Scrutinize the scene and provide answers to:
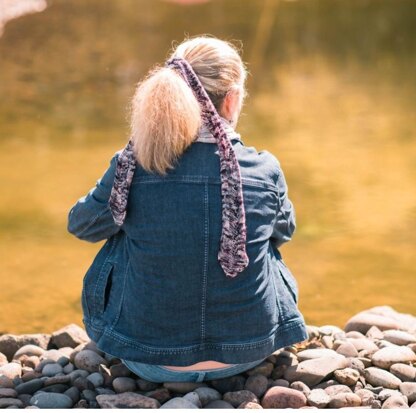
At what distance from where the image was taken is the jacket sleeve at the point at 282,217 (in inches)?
84.1

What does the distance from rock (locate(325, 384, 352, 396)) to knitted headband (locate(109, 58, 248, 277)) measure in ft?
1.24

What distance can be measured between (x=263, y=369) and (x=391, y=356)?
0.34 meters

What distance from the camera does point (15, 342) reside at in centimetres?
248

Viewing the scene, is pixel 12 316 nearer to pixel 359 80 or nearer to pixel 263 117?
pixel 263 117

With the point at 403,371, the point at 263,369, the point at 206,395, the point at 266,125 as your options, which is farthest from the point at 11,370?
the point at 266,125

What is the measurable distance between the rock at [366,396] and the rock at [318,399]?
0.27 feet

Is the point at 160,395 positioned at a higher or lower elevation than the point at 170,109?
lower

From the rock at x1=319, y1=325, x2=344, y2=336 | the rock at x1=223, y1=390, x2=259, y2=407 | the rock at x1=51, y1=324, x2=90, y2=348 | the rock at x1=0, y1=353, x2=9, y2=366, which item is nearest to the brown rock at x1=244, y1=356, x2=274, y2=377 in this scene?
the rock at x1=223, y1=390, x2=259, y2=407

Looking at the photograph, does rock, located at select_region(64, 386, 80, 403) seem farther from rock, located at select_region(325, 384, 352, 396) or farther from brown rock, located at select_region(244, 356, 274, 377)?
rock, located at select_region(325, 384, 352, 396)

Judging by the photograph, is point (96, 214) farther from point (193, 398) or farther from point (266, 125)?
point (266, 125)

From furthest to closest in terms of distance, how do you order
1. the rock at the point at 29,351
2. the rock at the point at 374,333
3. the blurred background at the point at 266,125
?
the blurred background at the point at 266,125, the rock at the point at 374,333, the rock at the point at 29,351

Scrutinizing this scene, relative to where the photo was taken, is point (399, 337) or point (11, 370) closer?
point (11, 370)

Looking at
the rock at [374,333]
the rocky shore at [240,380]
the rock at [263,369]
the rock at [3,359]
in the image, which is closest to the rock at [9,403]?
the rocky shore at [240,380]

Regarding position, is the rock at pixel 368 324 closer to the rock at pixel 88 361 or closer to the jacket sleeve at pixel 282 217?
the jacket sleeve at pixel 282 217
